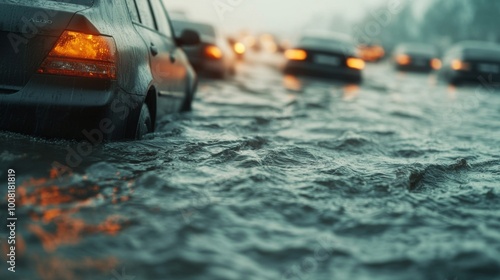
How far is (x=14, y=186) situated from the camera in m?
3.44

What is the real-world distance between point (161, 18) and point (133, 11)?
4.85 feet

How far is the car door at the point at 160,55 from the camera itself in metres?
5.02

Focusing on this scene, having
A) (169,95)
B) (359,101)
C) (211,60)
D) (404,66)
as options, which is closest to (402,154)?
(169,95)

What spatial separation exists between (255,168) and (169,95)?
176 centimetres

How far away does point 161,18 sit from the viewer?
6402 millimetres

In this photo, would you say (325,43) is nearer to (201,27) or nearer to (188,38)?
(201,27)

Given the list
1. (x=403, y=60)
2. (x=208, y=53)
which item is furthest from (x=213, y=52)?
(x=403, y=60)

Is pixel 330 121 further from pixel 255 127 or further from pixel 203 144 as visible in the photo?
pixel 203 144

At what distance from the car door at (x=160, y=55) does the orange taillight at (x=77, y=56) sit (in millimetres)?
971

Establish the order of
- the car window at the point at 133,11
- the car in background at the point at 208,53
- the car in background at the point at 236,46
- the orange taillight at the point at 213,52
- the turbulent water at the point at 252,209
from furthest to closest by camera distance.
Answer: the car in background at the point at 236,46
the orange taillight at the point at 213,52
the car in background at the point at 208,53
the car window at the point at 133,11
the turbulent water at the point at 252,209

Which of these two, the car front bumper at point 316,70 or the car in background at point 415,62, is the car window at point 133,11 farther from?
the car in background at point 415,62

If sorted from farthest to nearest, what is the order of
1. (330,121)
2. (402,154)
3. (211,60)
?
(211,60)
(330,121)
(402,154)

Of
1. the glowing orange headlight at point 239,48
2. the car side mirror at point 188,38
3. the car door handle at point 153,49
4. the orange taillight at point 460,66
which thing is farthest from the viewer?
the glowing orange headlight at point 239,48

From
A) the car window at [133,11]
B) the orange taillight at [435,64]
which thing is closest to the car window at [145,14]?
→ the car window at [133,11]
